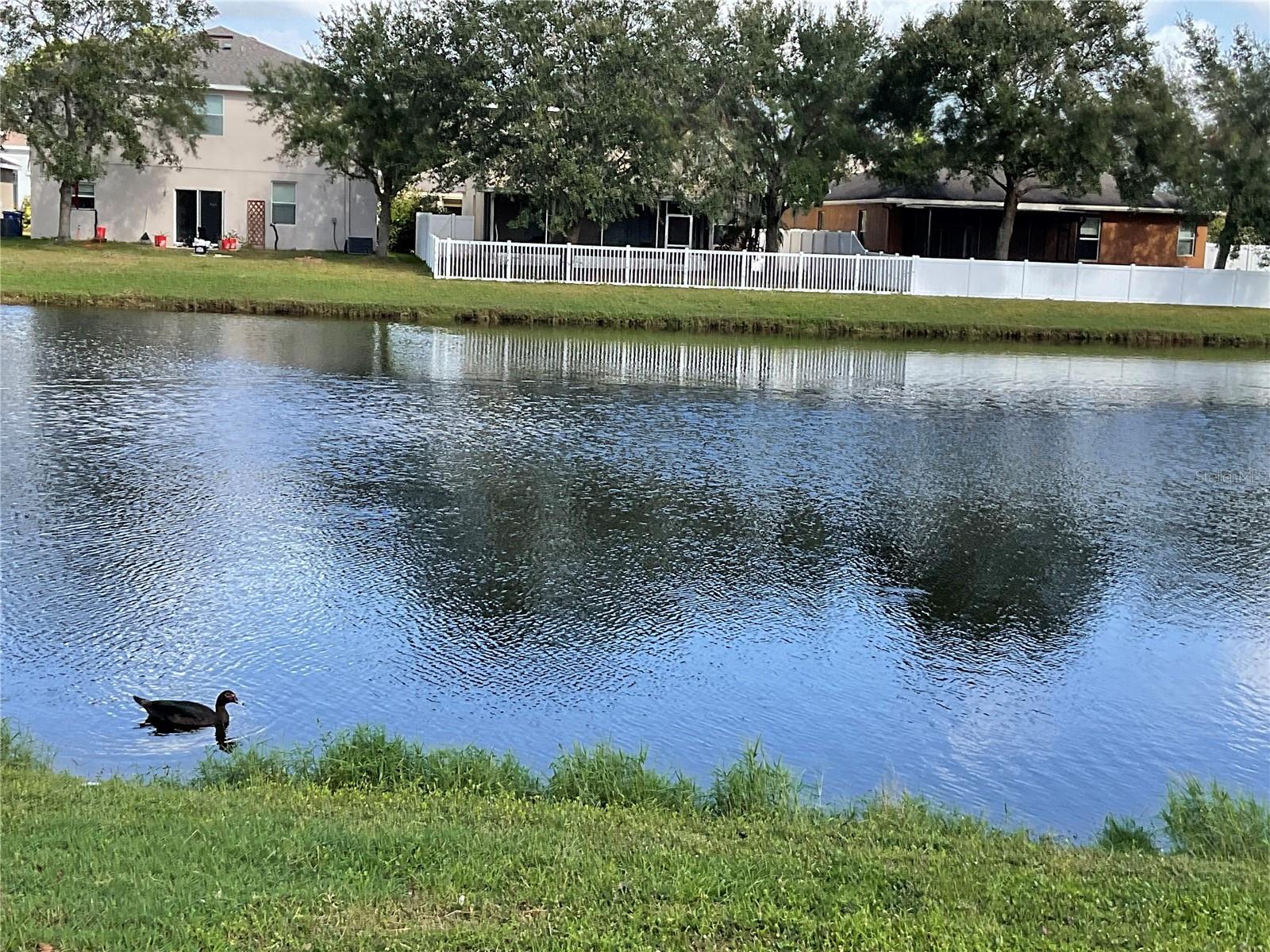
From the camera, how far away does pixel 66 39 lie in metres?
39.9

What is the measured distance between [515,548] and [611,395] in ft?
29.0

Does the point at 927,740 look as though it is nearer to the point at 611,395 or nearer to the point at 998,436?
the point at 998,436

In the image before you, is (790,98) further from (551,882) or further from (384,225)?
(551,882)

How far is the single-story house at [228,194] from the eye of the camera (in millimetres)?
43594

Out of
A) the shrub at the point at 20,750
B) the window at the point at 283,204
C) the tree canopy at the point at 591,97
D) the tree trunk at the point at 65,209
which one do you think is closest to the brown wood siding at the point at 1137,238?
the tree canopy at the point at 591,97

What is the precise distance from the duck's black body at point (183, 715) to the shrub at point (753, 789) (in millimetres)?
2713

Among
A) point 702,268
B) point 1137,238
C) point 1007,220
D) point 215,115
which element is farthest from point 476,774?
point 1137,238

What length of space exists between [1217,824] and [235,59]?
44059mm

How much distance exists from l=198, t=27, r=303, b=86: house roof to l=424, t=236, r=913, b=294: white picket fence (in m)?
11.8

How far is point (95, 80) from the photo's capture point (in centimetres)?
3925

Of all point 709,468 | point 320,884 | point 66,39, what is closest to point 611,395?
point 709,468

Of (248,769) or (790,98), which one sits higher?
(790,98)

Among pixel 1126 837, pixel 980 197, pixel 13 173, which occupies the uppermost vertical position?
pixel 13 173

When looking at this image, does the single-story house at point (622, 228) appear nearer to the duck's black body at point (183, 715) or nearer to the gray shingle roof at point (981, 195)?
the gray shingle roof at point (981, 195)
